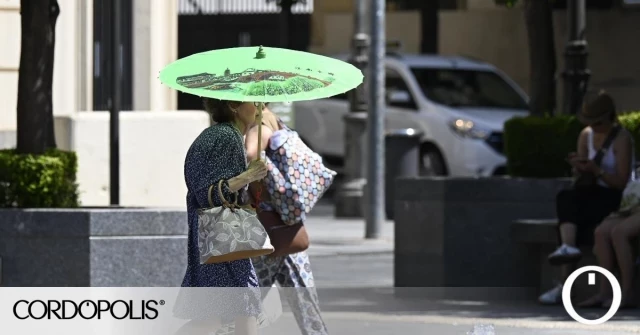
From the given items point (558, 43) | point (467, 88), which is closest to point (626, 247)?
point (467, 88)

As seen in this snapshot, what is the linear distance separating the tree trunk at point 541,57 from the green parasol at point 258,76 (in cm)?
669

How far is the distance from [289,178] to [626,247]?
329cm

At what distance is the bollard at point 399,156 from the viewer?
2000cm

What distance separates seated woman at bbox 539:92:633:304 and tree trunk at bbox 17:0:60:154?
3.36 metres

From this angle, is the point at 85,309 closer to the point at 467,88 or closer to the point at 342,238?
the point at 342,238

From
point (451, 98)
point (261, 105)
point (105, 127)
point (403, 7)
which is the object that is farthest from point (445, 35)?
point (261, 105)

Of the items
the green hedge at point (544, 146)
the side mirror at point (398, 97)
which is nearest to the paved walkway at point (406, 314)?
the green hedge at point (544, 146)

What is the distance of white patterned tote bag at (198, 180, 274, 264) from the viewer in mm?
6641

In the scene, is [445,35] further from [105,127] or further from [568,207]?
[568,207]

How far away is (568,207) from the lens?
10.8 m

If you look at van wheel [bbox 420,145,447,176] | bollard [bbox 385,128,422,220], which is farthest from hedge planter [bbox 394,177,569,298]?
van wheel [bbox 420,145,447,176]

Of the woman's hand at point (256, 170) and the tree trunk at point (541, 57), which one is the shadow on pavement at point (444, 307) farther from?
the woman's hand at point (256, 170)

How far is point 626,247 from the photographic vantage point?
34.4ft

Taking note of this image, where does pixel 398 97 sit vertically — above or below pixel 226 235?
below
